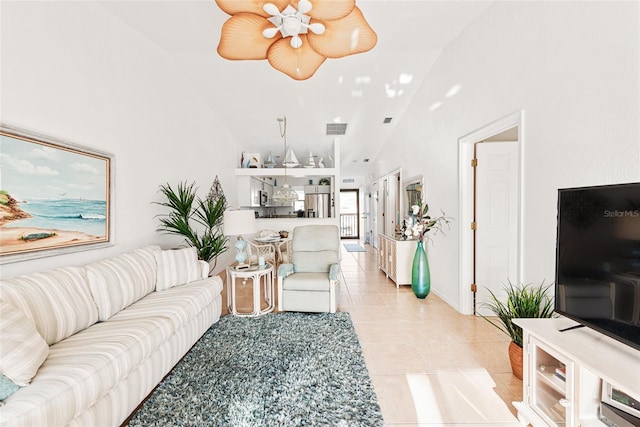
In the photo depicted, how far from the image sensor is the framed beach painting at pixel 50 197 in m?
1.70

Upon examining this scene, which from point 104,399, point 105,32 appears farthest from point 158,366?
point 105,32

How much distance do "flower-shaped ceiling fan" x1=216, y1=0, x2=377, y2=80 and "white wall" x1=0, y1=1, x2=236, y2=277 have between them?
4.20ft

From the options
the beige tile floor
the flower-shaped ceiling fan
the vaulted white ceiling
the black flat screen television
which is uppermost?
the vaulted white ceiling

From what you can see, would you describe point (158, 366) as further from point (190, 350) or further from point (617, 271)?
point (617, 271)

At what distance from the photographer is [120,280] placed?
7.00 feet

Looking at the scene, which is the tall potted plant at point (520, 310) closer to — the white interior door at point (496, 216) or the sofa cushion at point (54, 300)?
the white interior door at point (496, 216)

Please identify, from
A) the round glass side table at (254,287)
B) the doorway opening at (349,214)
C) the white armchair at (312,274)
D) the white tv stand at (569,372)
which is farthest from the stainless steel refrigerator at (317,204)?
the white tv stand at (569,372)

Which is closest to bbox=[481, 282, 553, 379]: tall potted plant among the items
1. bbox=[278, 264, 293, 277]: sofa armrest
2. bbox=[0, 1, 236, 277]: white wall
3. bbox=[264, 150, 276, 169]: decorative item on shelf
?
bbox=[278, 264, 293, 277]: sofa armrest

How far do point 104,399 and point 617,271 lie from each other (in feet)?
8.79

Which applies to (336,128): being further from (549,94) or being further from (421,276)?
(549,94)

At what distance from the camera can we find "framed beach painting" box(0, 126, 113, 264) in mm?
1700

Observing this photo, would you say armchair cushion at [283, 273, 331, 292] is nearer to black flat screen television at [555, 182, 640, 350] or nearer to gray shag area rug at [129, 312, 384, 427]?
gray shag area rug at [129, 312, 384, 427]

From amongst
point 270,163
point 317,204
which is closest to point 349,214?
point 317,204

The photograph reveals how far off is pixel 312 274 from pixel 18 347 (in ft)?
8.33
